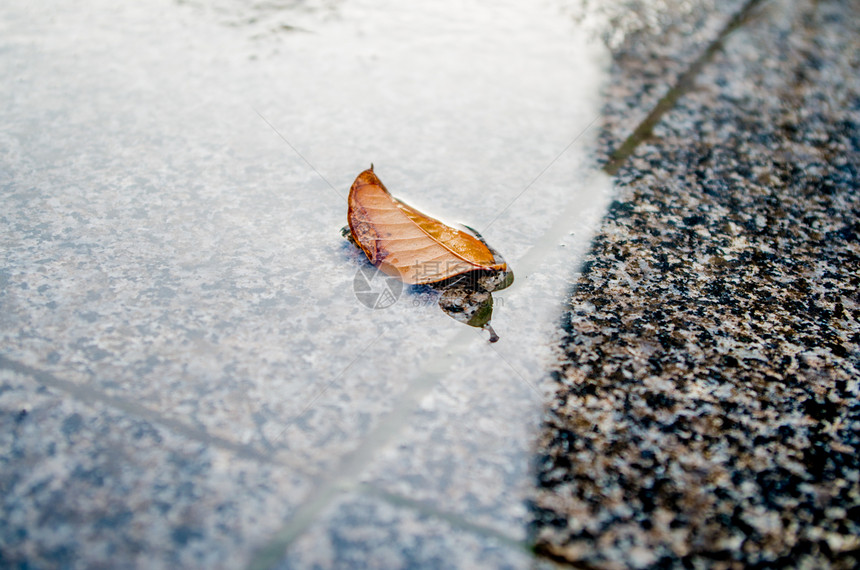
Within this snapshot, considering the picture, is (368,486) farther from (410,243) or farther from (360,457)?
(410,243)

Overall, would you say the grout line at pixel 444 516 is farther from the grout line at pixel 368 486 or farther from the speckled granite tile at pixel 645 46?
the speckled granite tile at pixel 645 46

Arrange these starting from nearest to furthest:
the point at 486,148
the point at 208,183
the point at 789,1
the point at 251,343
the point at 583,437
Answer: the point at 583,437 < the point at 251,343 < the point at 208,183 < the point at 486,148 < the point at 789,1

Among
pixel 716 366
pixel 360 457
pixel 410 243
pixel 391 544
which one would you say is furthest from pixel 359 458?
pixel 716 366

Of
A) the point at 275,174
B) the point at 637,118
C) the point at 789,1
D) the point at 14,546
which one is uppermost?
the point at 789,1

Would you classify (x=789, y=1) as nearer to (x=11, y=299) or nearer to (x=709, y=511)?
(x=709, y=511)

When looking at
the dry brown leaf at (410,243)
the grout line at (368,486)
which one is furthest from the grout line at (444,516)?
the dry brown leaf at (410,243)

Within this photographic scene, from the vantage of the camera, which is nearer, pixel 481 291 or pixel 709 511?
pixel 709 511

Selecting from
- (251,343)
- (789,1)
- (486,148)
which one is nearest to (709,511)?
(251,343)
